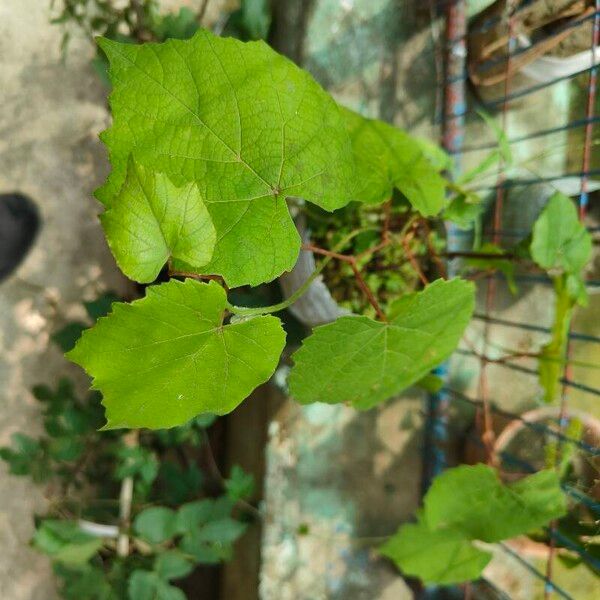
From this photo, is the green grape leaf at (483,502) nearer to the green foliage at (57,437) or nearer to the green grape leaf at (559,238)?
the green grape leaf at (559,238)

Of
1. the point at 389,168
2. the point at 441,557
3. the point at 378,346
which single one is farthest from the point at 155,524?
the point at 389,168

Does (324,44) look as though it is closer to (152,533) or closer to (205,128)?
(205,128)

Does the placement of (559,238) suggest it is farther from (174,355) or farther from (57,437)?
(57,437)

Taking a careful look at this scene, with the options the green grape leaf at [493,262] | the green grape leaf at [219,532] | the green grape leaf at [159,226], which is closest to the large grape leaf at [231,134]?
the green grape leaf at [159,226]

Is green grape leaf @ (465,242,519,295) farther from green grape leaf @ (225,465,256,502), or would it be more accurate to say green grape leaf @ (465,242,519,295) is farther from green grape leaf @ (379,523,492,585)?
green grape leaf @ (225,465,256,502)

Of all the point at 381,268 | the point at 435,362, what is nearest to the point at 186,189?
the point at 435,362

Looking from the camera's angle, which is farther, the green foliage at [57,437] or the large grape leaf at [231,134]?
the green foliage at [57,437]
